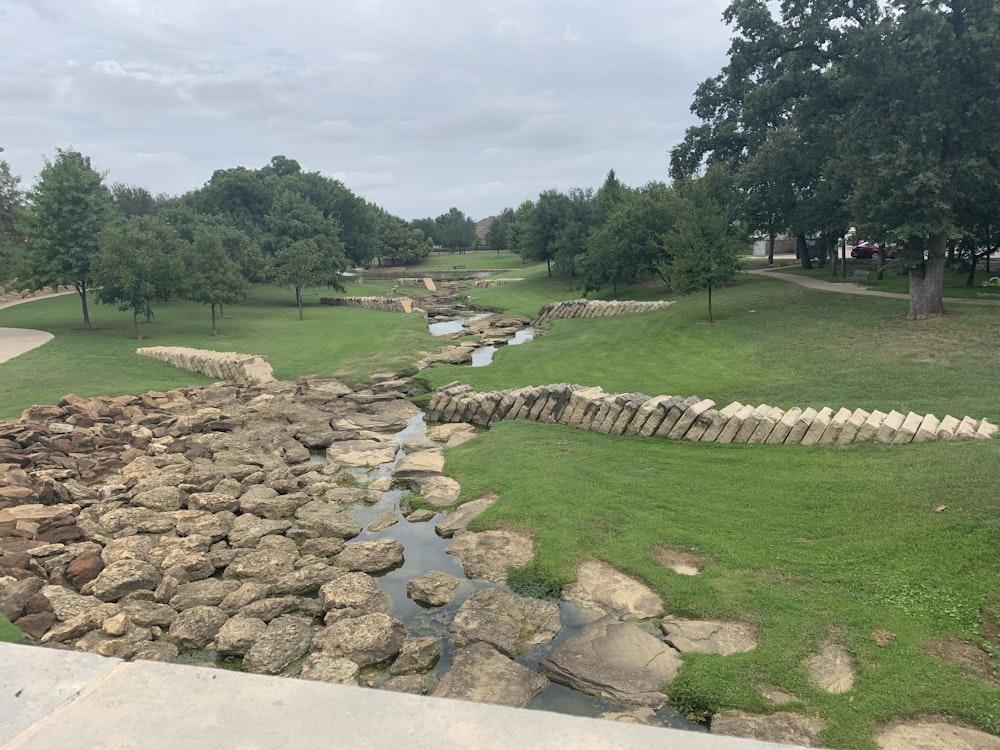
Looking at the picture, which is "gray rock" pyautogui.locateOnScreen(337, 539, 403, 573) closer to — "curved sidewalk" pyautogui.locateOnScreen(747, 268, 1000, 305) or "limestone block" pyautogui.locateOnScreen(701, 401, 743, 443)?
"limestone block" pyautogui.locateOnScreen(701, 401, 743, 443)

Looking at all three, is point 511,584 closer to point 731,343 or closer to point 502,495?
point 502,495

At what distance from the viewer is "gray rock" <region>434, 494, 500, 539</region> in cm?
1036

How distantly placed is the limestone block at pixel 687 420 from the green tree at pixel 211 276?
1023 inches

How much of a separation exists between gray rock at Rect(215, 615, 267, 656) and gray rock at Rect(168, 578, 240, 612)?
770 mm

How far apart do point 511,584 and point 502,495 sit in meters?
2.67

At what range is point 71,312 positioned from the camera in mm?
39094

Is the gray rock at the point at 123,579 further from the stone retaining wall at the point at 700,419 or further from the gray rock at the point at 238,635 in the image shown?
the stone retaining wall at the point at 700,419

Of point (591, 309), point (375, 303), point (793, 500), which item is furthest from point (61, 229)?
point (793, 500)

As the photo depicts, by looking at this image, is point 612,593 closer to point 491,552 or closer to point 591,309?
point 491,552

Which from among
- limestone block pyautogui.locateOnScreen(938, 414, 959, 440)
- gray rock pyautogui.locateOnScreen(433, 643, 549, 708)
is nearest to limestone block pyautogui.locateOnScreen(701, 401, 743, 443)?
limestone block pyautogui.locateOnScreen(938, 414, 959, 440)

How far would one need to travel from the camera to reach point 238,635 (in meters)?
7.60

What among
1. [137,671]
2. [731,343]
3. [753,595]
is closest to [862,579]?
[753,595]

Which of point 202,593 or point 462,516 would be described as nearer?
point 202,593

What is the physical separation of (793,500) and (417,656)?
5.81 metres
